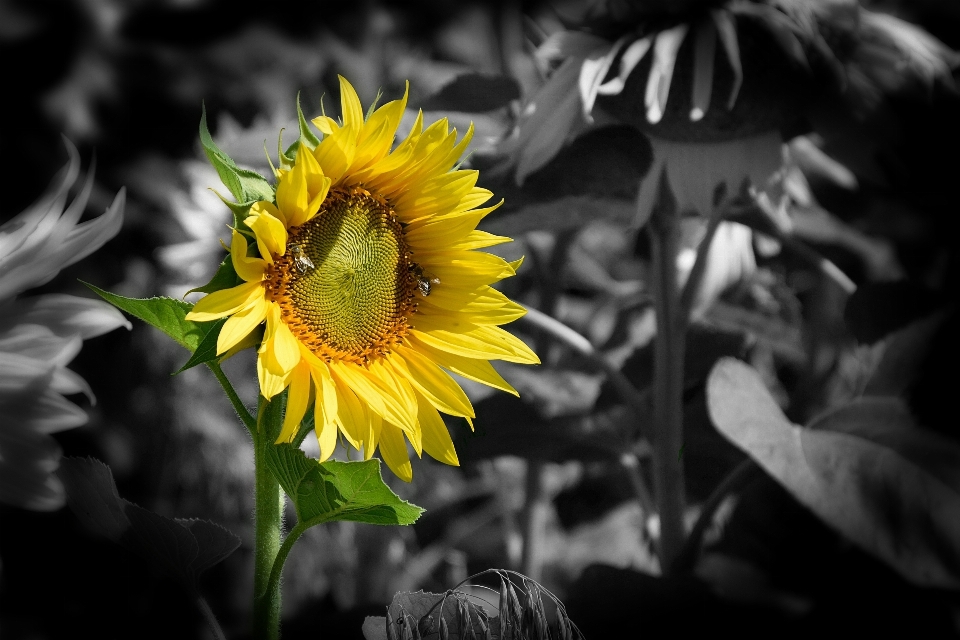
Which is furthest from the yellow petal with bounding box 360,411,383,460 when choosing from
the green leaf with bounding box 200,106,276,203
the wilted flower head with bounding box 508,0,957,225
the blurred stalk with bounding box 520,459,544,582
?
the blurred stalk with bounding box 520,459,544,582

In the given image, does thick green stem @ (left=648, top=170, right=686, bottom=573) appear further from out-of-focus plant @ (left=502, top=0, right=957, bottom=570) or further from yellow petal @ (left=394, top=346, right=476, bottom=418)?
yellow petal @ (left=394, top=346, right=476, bottom=418)

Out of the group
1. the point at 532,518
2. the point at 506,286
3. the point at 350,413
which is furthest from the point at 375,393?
the point at 506,286

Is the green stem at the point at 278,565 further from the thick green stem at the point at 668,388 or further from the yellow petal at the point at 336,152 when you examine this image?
the thick green stem at the point at 668,388

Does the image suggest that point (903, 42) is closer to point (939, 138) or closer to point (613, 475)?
point (939, 138)

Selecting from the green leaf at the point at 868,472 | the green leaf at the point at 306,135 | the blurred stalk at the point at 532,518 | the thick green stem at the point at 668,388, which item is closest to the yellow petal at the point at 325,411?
the green leaf at the point at 306,135

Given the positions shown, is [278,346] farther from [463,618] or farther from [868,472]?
[868,472]

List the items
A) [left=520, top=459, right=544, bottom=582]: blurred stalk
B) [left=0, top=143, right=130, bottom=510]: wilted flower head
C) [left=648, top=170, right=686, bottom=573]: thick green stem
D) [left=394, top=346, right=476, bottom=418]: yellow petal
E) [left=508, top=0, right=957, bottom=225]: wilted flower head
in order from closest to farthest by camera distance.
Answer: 1. [left=0, top=143, right=130, bottom=510]: wilted flower head
2. [left=394, top=346, right=476, bottom=418]: yellow petal
3. [left=508, top=0, right=957, bottom=225]: wilted flower head
4. [left=648, top=170, right=686, bottom=573]: thick green stem
5. [left=520, top=459, right=544, bottom=582]: blurred stalk
